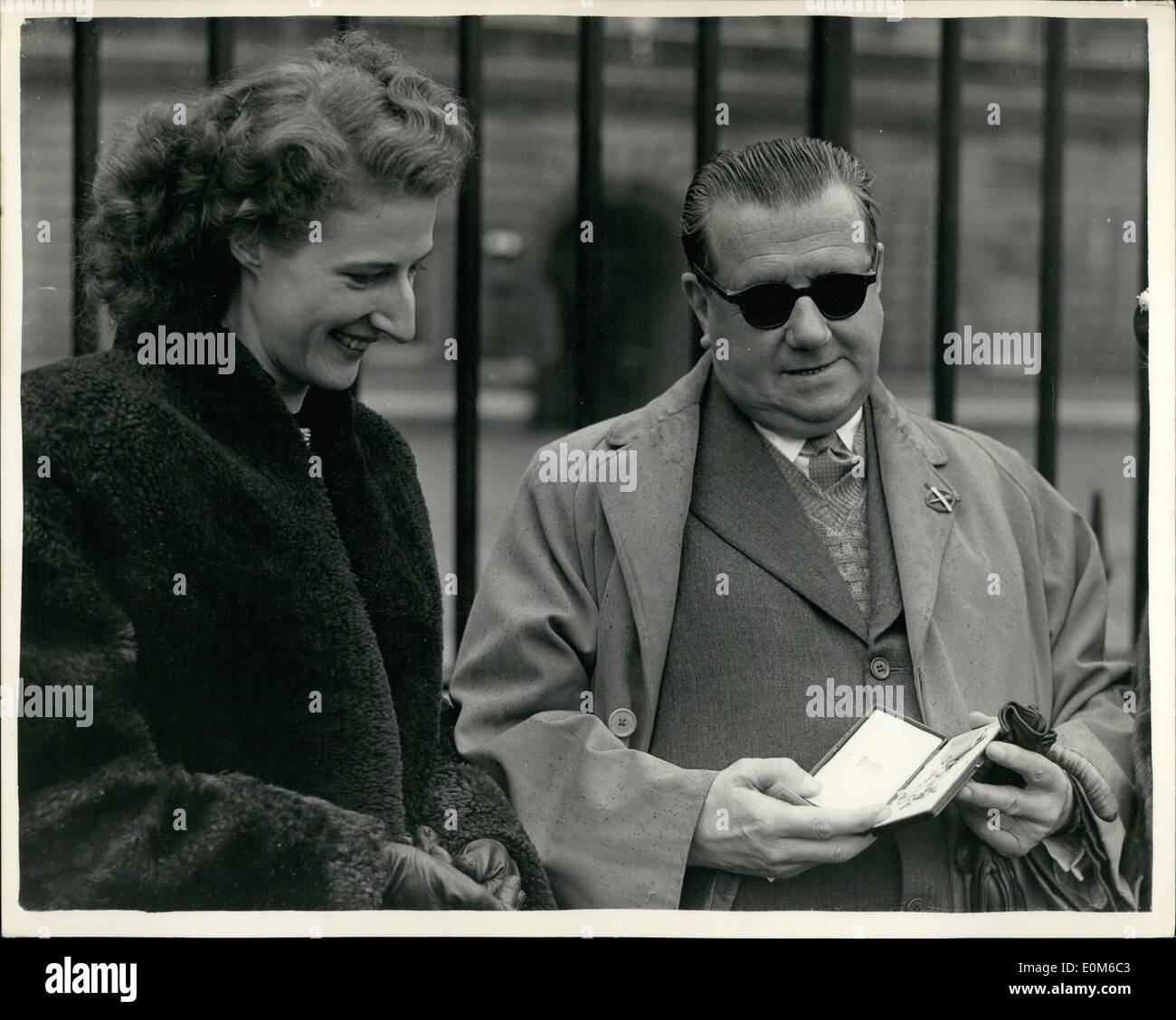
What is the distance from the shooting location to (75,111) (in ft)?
10.5

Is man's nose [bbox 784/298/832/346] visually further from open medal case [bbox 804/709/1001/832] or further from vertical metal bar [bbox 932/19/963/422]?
open medal case [bbox 804/709/1001/832]

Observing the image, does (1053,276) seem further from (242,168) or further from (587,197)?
(242,168)

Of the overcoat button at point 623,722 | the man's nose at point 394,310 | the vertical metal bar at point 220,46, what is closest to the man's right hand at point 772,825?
the overcoat button at point 623,722

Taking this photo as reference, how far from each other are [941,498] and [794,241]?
1.90 feet

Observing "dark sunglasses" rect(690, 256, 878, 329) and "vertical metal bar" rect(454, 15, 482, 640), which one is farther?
"vertical metal bar" rect(454, 15, 482, 640)

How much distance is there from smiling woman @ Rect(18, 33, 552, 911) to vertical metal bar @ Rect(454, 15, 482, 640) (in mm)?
101

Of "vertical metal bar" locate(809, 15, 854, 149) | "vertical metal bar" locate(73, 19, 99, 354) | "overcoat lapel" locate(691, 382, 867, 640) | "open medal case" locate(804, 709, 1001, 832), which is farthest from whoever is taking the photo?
"vertical metal bar" locate(809, 15, 854, 149)

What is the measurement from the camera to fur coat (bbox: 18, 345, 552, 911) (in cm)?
300

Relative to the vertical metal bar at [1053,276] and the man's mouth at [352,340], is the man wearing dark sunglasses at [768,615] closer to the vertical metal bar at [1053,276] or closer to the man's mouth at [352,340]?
the vertical metal bar at [1053,276]

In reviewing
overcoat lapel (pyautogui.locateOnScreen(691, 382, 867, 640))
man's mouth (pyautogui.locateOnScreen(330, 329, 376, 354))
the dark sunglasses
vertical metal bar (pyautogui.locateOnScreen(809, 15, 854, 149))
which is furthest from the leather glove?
vertical metal bar (pyautogui.locateOnScreen(809, 15, 854, 149))

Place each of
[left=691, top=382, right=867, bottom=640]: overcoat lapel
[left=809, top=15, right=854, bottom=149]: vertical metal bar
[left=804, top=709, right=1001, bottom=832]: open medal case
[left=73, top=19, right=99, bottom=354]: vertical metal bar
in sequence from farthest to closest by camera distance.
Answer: [left=809, top=15, right=854, bottom=149]: vertical metal bar, [left=73, top=19, right=99, bottom=354]: vertical metal bar, [left=691, top=382, right=867, bottom=640]: overcoat lapel, [left=804, top=709, right=1001, bottom=832]: open medal case

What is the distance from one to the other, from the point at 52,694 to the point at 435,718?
29.1 inches

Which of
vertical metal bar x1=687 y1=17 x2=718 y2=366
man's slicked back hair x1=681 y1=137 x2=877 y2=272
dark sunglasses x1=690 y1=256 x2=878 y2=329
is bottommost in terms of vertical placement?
dark sunglasses x1=690 y1=256 x2=878 y2=329
